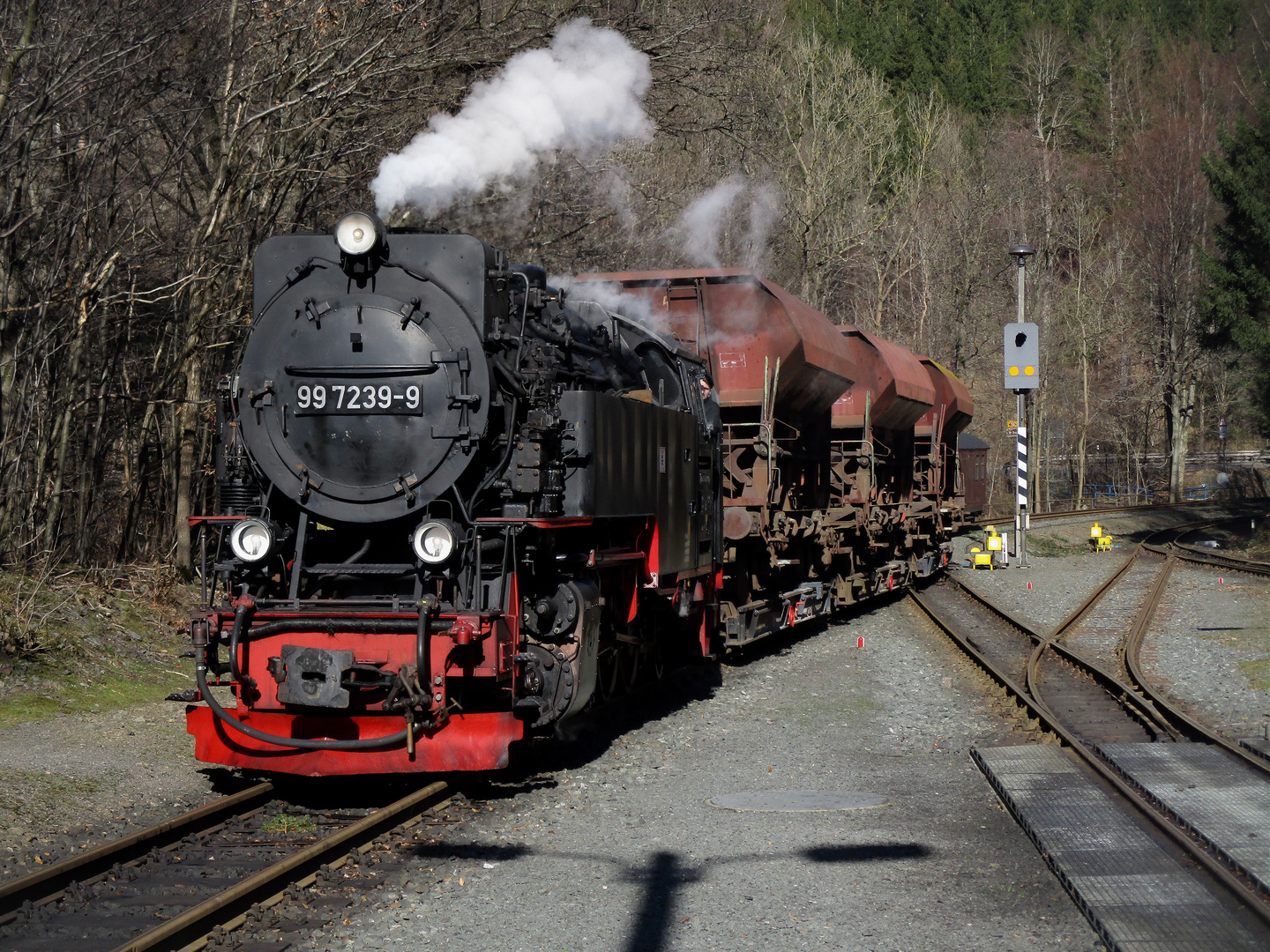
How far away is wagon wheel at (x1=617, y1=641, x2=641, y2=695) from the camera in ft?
32.5

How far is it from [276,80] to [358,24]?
40.4 inches

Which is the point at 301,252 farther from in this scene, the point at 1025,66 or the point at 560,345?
the point at 1025,66

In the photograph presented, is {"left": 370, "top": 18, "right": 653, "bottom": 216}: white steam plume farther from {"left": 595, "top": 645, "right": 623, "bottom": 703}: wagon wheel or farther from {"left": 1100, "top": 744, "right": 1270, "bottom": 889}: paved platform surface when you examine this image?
{"left": 1100, "top": 744, "right": 1270, "bottom": 889}: paved platform surface

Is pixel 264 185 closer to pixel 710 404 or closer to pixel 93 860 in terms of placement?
pixel 710 404

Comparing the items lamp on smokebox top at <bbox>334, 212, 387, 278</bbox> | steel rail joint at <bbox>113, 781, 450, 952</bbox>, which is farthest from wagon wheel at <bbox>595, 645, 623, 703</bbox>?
lamp on smokebox top at <bbox>334, 212, 387, 278</bbox>

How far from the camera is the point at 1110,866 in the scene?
19.0 feet

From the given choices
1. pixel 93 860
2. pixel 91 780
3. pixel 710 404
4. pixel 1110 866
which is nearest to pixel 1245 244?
pixel 710 404

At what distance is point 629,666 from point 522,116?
4.75 meters

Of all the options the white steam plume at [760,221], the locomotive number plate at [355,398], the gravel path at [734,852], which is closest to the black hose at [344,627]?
the gravel path at [734,852]

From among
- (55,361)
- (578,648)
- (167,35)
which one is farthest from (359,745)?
(167,35)

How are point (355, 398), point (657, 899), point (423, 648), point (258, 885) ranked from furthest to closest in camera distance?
point (355, 398)
point (423, 648)
point (657, 899)
point (258, 885)

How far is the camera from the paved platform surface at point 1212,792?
6.02 metres

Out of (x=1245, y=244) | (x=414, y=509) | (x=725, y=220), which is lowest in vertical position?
(x=414, y=509)

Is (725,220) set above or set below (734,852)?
above
